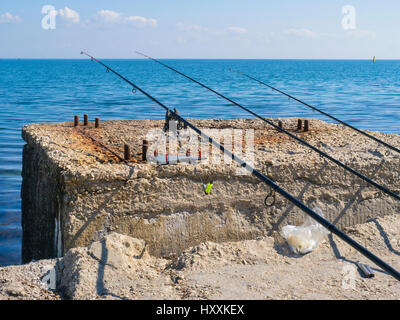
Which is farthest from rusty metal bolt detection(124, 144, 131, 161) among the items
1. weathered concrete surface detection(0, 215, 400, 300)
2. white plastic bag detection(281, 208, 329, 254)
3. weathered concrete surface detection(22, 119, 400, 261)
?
white plastic bag detection(281, 208, 329, 254)

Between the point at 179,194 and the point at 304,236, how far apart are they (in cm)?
132

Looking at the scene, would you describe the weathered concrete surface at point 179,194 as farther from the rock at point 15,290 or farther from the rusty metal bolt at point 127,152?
the rock at point 15,290

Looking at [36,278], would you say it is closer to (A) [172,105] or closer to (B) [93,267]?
(B) [93,267]

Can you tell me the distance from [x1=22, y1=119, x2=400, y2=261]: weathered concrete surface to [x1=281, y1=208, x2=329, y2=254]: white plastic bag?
0.12 meters

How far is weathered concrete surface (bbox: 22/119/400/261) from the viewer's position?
4586 mm

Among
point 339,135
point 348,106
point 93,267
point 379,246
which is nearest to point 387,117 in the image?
point 348,106

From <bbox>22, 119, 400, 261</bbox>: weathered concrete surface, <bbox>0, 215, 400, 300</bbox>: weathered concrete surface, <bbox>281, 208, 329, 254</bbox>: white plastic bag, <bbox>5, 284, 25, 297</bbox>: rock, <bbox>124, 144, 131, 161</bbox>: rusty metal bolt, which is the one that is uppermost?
<bbox>124, 144, 131, 161</bbox>: rusty metal bolt

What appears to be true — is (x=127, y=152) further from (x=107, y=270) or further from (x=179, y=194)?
(x=107, y=270)

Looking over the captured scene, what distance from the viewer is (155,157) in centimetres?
505

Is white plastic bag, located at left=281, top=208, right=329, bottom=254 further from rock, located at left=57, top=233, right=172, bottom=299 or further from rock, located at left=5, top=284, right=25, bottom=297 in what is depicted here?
rock, located at left=5, top=284, right=25, bottom=297

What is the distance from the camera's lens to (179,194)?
15.8 feet

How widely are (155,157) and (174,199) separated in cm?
52

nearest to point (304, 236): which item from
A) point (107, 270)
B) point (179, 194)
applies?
point (179, 194)

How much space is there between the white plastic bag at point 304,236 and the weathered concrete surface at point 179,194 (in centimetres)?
→ 12
